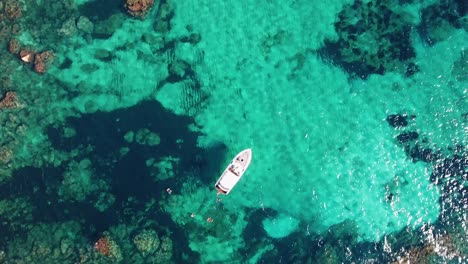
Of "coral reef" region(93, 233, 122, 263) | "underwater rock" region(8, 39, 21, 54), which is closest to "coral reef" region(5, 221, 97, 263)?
"coral reef" region(93, 233, 122, 263)

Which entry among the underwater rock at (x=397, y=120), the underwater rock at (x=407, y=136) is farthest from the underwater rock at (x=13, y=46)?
the underwater rock at (x=407, y=136)

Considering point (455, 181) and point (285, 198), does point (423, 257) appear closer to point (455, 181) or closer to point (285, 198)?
point (455, 181)

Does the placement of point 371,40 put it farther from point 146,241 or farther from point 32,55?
point 32,55

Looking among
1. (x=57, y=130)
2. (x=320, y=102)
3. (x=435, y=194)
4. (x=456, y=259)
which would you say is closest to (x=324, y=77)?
(x=320, y=102)

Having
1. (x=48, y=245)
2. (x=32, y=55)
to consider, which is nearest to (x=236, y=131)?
(x=32, y=55)

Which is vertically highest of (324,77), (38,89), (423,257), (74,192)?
(324,77)
